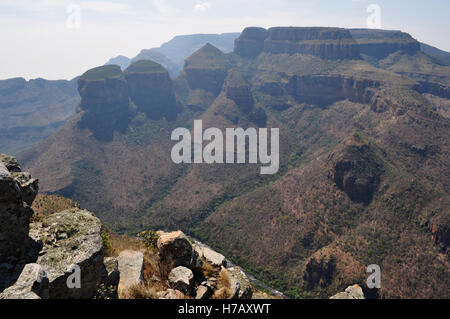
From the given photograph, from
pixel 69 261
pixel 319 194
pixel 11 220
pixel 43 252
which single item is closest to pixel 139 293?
pixel 69 261

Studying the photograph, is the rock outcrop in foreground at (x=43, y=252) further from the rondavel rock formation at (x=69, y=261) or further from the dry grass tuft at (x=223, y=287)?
the dry grass tuft at (x=223, y=287)

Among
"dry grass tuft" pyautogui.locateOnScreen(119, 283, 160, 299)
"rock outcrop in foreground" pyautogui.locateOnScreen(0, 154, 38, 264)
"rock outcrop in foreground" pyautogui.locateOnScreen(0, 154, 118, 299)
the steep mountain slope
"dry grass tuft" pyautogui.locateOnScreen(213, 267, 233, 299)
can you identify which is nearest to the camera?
A: "rock outcrop in foreground" pyautogui.locateOnScreen(0, 154, 118, 299)

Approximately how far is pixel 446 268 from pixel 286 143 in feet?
416

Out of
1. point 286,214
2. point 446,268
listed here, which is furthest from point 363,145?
point 446,268

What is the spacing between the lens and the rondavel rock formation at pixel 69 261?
429 inches

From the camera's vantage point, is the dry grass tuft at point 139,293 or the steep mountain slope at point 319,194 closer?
the dry grass tuft at point 139,293

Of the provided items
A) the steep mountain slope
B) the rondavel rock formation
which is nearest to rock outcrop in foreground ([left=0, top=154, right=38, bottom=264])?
the rondavel rock formation

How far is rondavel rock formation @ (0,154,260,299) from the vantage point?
10.9 metres

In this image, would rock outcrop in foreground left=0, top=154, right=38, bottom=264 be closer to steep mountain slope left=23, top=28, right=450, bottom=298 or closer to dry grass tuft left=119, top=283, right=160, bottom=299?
dry grass tuft left=119, top=283, right=160, bottom=299

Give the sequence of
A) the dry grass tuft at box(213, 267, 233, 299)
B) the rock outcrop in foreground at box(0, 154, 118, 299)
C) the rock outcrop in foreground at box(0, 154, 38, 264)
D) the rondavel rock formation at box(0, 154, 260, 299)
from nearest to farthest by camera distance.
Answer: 1. the rock outcrop in foreground at box(0, 154, 118, 299)
2. the rondavel rock formation at box(0, 154, 260, 299)
3. the rock outcrop in foreground at box(0, 154, 38, 264)
4. the dry grass tuft at box(213, 267, 233, 299)

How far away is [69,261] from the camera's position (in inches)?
498

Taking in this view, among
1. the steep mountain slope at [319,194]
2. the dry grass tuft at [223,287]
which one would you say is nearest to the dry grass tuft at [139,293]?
the dry grass tuft at [223,287]

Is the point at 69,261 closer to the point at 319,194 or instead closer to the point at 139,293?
the point at 139,293

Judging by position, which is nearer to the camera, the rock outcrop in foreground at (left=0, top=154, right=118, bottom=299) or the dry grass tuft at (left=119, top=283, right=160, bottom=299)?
the rock outcrop in foreground at (left=0, top=154, right=118, bottom=299)
